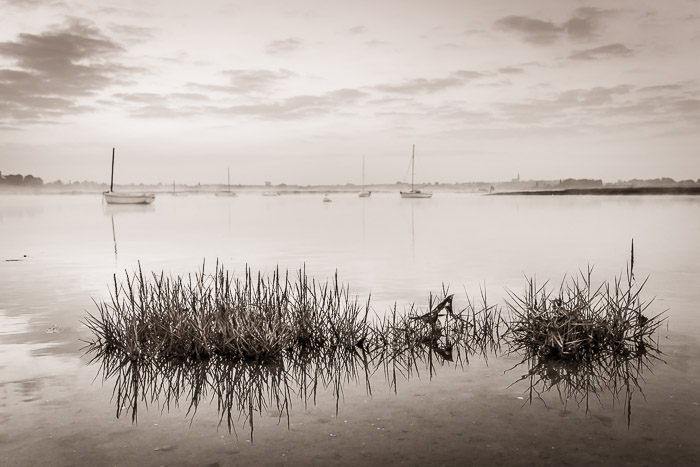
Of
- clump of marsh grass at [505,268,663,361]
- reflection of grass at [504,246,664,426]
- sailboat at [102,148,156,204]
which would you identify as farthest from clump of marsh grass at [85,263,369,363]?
sailboat at [102,148,156,204]

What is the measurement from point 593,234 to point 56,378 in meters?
44.5

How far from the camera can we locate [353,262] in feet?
98.8

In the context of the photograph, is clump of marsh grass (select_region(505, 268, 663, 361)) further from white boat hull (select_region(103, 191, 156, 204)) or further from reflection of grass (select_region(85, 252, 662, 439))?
white boat hull (select_region(103, 191, 156, 204))

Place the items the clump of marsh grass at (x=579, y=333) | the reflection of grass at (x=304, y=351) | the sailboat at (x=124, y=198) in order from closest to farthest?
the reflection of grass at (x=304, y=351) → the clump of marsh grass at (x=579, y=333) → the sailboat at (x=124, y=198)

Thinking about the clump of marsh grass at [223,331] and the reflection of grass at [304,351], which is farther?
the clump of marsh grass at [223,331]

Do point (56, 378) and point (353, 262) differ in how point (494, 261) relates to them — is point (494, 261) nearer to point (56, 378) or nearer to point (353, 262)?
point (353, 262)

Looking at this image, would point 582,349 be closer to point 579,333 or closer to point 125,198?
point 579,333

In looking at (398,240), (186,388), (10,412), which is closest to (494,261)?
(398,240)

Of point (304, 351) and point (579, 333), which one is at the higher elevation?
point (579, 333)

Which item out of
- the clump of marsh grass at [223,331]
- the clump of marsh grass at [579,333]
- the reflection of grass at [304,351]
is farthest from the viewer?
the clump of marsh grass at [579,333]

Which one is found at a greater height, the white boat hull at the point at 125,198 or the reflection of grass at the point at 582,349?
the white boat hull at the point at 125,198

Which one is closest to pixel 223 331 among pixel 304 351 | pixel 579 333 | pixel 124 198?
pixel 304 351

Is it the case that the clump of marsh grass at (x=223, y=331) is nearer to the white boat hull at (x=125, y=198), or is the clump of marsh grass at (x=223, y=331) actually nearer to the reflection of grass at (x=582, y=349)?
the reflection of grass at (x=582, y=349)

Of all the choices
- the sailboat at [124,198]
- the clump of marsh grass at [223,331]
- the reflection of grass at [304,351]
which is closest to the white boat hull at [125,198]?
the sailboat at [124,198]
